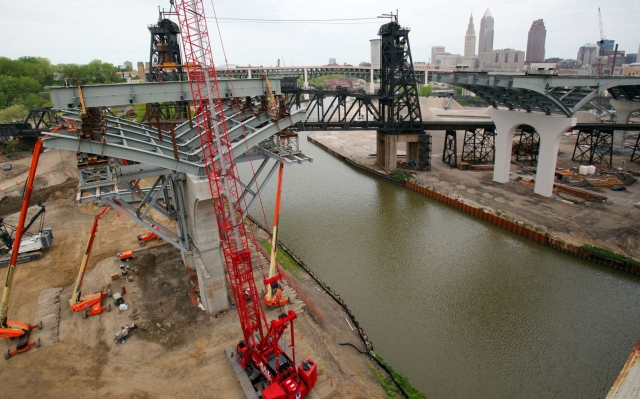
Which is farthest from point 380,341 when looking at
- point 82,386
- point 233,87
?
point 233,87

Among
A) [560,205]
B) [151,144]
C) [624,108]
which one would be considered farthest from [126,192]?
[624,108]

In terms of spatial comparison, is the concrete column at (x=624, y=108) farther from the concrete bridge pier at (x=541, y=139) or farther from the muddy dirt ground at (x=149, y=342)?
the muddy dirt ground at (x=149, y=342)

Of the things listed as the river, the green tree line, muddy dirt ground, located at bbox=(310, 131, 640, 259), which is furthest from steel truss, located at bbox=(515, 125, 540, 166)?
the green tree line

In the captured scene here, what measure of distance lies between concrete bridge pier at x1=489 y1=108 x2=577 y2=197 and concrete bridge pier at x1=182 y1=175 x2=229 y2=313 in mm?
26983

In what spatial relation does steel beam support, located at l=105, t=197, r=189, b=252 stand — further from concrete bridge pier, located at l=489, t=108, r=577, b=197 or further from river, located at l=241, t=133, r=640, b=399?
concrete bridge pier, located at l=489, t=108, r=577, b=197

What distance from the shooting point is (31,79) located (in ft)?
212

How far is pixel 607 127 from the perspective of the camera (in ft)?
120

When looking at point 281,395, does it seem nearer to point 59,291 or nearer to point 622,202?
point 59,291

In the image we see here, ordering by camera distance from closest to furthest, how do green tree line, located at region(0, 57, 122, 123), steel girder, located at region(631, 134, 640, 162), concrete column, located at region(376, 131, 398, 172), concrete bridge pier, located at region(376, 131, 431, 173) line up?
steel girder, located at region(631, 134, 640, 162), concrete bridge pier, located at region(376, 131, 431, 173), concrete column, located at region(376, 131, 398, 172), green tree line, located at region(0, 57, 122, 123)

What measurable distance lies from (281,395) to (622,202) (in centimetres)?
3014

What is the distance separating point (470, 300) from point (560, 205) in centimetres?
1492

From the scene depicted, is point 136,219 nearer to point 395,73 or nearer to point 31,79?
point 395,73

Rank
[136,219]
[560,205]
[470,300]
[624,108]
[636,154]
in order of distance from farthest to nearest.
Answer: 1. [624,108]
2. [636,154]
3. [560,205]
4. [470,300]
5. [136,219]

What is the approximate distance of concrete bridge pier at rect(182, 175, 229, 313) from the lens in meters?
15.0
